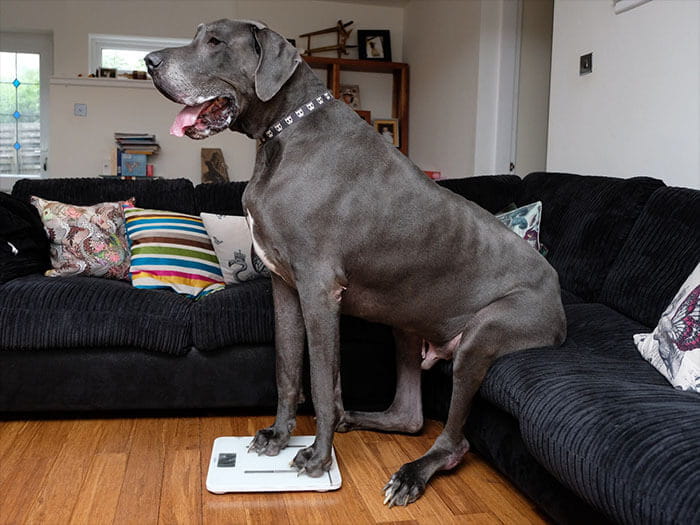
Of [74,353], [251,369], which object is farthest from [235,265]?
[74,353]

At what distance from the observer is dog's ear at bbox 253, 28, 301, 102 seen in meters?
1.87

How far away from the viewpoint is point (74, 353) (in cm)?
246

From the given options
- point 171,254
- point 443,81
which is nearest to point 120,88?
point 443,81

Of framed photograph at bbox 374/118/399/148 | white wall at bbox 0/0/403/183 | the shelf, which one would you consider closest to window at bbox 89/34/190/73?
white wall at bbox 0/0/403/183

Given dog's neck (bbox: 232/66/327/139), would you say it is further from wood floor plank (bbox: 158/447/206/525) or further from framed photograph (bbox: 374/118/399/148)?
framed photograph (bbox: 374/118/399/148)

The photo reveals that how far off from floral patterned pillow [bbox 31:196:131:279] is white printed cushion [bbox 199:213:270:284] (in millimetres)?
363

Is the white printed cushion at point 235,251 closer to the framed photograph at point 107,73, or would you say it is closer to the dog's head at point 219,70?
the dog's head at point 219,70

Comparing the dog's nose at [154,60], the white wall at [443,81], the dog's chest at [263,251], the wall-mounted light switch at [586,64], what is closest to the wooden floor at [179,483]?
the dog's chest at [263,251]

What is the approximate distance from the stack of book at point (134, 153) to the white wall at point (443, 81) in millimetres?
2295

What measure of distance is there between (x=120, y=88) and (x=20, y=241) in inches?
154

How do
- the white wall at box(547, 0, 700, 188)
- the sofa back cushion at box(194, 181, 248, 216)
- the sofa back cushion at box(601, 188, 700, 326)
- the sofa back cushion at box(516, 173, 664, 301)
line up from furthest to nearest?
the sofa back cushion at box(194, 181, 248, 216)
the white wall at box(547, 0, 700, 188)
the sofa back cushion at box(516, 173, 664, 301)
the sofa back cushion at box(601, 188, 700, 326)

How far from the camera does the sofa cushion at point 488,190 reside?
10.6 ft

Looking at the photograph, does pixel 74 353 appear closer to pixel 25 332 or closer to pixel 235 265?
pixel 25 332

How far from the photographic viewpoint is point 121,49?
273 inches
